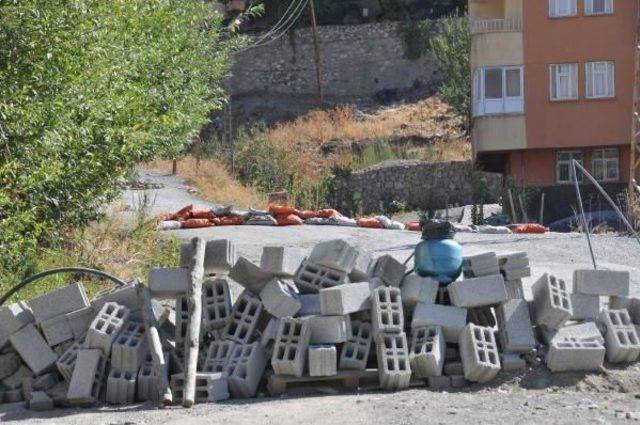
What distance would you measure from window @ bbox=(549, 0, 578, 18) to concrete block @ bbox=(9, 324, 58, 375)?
30099 mm

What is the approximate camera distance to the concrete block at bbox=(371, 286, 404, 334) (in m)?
11.6

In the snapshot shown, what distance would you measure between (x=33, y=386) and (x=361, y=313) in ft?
10.1

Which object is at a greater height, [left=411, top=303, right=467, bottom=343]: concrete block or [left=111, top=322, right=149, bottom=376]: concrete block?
[left=411, top=303, right=467, bottom=343]: concrete block

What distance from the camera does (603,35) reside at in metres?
39.2

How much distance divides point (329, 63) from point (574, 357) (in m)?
52.0

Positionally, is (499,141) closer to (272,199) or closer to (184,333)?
(272,199)

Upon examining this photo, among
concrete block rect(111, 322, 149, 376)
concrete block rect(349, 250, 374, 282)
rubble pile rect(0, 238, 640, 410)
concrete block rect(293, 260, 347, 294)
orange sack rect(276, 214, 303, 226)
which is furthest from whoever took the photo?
orange sack rect(276, 214, 303, 226)

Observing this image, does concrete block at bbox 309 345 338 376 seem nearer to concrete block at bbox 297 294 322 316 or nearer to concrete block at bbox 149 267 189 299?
concrete block at bbox 297 294 322 316

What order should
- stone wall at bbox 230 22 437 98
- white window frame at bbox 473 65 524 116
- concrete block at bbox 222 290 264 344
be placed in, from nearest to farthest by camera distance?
concrete block at bbox 222 290 264 344 < white window frame at bbox 473 65 524 116 < stone wall at bbox 230 22 437 98

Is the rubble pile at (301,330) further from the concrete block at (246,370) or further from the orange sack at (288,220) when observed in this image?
the orange sack at (288,220)

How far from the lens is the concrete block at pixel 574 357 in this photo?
11.5m

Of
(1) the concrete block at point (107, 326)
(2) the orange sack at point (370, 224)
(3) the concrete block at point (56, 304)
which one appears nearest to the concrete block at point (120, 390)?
(1) the concrete block at point (107, 326)

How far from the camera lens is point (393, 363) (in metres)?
11.3

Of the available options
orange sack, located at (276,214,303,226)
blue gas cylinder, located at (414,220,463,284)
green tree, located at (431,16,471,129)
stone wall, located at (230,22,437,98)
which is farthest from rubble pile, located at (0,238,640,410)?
stone wall, located at (230,22,437,98)
